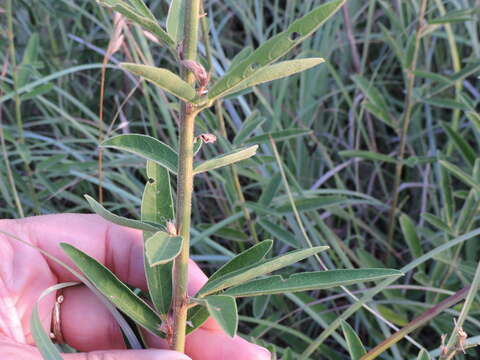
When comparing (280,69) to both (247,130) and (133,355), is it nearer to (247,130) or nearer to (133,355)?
(133,355)


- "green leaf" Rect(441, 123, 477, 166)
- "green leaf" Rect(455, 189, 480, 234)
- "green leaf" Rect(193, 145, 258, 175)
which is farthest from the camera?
"green leaf" Rect(441, 123, 477, 166)

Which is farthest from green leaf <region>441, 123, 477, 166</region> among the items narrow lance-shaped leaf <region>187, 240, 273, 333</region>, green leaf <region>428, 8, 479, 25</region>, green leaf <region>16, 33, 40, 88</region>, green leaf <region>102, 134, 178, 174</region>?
green leaf <region>16, 33, 40, 88</region>

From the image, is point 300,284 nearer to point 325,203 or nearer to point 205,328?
point 205,328

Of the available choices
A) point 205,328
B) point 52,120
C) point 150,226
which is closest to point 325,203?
point 205,328

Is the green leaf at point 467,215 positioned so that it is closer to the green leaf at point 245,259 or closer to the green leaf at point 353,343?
the green leaf at point 353,343

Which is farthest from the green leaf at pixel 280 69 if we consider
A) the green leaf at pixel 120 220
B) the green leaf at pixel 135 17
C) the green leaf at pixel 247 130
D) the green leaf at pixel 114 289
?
the green leaf at pixel 247 130

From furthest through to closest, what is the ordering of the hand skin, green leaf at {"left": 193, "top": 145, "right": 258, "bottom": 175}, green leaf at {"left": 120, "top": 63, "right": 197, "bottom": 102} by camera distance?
the hand skin < green leaf at {"left": 193, "top": 145, "right": 258, "bottom": 175} < green leaf at {"left": 120, "top": 63, "right": 197, "bottom": 102}

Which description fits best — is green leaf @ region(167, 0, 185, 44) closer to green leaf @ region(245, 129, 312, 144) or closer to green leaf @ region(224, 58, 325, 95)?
green leaf @ region(224, 58, 325, 95)
